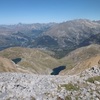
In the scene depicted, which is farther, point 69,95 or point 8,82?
point 8,82

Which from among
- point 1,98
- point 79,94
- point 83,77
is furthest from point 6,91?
point 83,77

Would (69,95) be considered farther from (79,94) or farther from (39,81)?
(39,81)

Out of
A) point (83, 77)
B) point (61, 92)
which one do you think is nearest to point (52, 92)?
point (61, 92)

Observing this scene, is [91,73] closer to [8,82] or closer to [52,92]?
[52,92]

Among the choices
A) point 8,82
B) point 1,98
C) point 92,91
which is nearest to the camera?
point 1,98

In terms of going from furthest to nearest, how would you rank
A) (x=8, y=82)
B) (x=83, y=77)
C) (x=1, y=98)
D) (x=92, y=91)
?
(x=83, y=77) < (x=8, y=82) < (x=92, y=91) < (x=1, y=98)

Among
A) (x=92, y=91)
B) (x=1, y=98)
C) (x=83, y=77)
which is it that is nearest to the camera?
(x=1, y=98)

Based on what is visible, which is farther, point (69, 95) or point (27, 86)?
point (27, 86)
